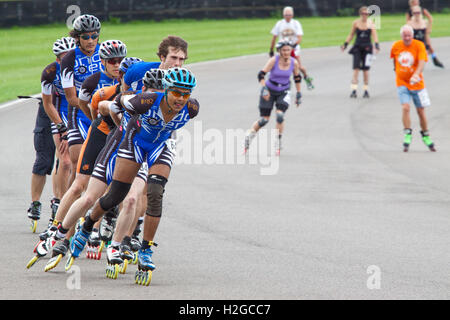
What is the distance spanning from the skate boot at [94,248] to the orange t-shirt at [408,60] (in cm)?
923

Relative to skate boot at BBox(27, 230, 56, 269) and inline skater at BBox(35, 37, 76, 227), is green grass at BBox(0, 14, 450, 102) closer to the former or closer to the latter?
inline skater at BBox(35, 37, 76, 227)

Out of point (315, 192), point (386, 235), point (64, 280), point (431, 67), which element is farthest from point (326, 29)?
point (64, 280)

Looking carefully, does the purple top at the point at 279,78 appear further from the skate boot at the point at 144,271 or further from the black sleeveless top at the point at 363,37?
the skate boot at the point at 144,271

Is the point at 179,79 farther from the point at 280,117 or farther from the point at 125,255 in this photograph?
the point at 280,117

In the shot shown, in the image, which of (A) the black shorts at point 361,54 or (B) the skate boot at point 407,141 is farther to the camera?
(A) the black shorts at point 361,54

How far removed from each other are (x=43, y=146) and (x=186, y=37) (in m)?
26.6

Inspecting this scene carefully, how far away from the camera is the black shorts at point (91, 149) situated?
890 cm

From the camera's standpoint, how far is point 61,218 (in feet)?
29.5

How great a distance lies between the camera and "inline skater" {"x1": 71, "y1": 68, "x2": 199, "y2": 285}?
787 cm

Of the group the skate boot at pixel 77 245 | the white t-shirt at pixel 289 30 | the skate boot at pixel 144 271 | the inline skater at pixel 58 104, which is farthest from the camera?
the white t-shirt at pixel 289 30

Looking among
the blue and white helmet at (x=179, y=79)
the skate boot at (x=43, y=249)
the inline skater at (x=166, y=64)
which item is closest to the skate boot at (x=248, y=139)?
the inline skater at (x=166, y=64)

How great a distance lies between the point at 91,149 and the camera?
891 centimetres

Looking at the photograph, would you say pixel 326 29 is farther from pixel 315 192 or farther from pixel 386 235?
pixel 386 235

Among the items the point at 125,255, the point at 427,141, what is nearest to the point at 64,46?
Answer: the point at 125,255
